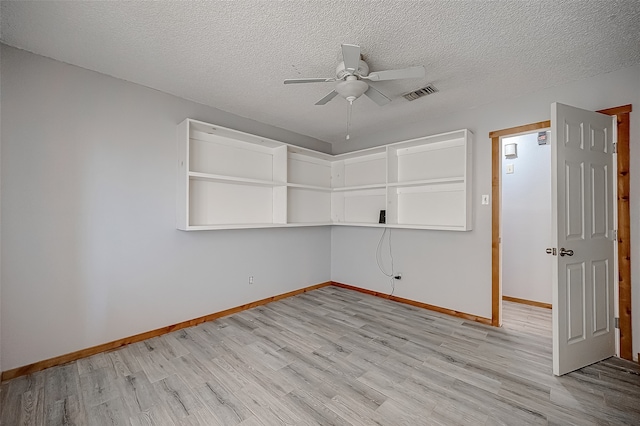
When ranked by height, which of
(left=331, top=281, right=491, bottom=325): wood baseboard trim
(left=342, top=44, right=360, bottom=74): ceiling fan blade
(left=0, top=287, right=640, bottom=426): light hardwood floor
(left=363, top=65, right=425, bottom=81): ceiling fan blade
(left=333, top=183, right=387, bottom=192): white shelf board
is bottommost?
(left=0, top=287, right=640, bottom=426): light hardwood floor

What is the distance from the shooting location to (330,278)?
194 inches

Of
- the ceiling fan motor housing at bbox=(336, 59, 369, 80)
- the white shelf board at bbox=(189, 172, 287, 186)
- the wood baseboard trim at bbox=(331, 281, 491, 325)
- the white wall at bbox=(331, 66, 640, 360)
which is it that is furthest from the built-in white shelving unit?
the ceiling fan motor housing at bbox=(336, 59, 369, 80)

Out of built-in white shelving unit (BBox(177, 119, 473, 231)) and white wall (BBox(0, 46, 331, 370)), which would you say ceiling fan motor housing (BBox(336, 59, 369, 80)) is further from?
white wall (BBox(0, 46, 331, 370))

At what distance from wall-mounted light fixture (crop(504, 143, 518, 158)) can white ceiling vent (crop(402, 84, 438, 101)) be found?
196 cm

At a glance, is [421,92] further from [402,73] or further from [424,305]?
[424,305]

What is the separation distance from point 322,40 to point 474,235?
2.74 m

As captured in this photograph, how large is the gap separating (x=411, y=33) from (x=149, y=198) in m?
2.83

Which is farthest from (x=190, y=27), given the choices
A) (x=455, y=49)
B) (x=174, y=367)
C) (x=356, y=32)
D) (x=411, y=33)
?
(x=174, y=367)

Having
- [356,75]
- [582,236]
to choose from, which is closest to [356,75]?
[356,75]

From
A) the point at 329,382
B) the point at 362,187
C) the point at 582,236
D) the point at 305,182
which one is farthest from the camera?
the point at 305,182

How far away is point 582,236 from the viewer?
7.55 ft

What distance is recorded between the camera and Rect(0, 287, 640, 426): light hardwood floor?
1.76m

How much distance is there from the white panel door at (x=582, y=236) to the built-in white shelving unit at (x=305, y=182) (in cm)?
99

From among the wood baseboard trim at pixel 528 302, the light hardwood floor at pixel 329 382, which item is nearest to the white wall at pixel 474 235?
the light hardwood floor at pixel 329 382
